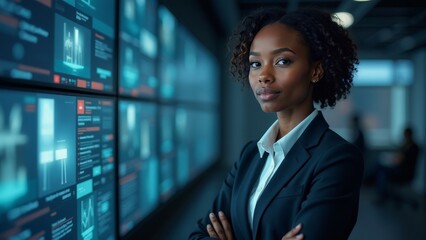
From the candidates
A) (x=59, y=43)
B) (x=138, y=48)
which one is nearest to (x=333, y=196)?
(x=59, y=43)

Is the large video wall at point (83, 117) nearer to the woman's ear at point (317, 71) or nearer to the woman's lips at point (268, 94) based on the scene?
the woman's lips at point (268, 94)

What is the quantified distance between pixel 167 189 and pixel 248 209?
2.77 meters

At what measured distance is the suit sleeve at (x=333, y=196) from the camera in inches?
49.2

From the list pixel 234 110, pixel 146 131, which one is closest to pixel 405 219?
pixel 146 131

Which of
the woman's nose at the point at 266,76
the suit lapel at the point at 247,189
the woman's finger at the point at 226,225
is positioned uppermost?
the woman's nose at the point at 266,76

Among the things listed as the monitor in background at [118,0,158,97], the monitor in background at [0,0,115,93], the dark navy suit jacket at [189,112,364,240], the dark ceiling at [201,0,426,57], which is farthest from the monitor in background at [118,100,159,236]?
the dark ceiling at [201,0,426,57]

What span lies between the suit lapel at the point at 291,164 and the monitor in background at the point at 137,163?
1.47 meters

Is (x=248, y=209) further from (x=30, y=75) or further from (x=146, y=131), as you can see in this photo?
(x=146, y=131)

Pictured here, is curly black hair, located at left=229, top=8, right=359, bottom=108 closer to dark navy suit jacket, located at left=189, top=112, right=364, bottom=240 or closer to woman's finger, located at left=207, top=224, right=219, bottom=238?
dark navy suit jacket, located at left=189, top=112, right=364, bottom=240

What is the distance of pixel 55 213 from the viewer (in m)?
1.78

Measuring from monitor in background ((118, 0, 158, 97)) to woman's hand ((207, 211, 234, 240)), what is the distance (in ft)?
4.49

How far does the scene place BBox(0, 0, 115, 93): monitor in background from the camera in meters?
1.45

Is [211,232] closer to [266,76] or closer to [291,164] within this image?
[291,164]

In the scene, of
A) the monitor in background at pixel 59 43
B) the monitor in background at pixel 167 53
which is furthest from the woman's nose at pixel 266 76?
the monitor in background at pixel 167 53
